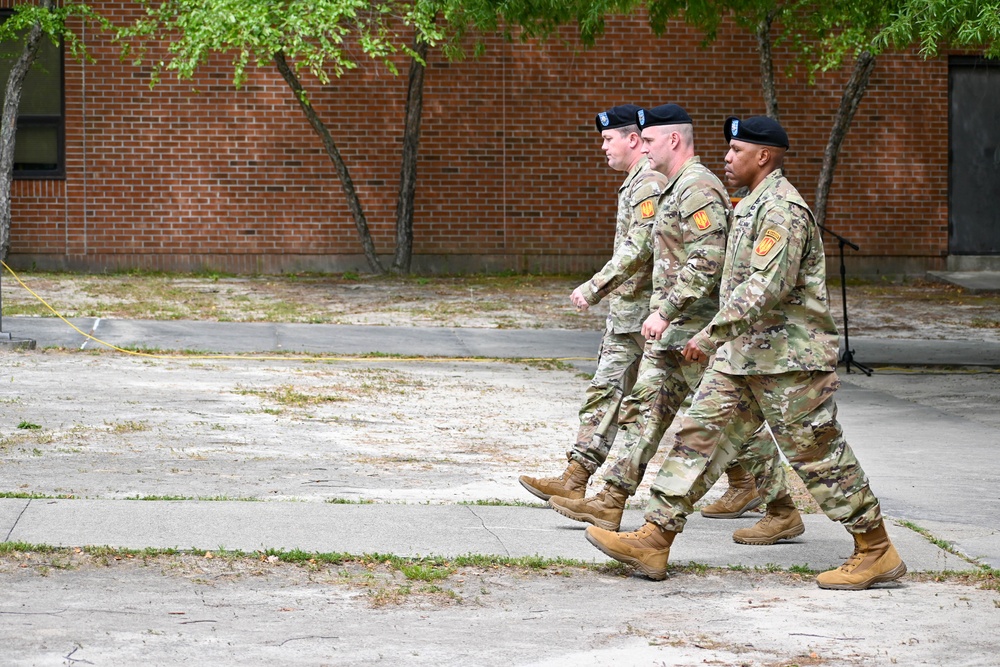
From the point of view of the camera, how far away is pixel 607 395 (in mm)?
7051

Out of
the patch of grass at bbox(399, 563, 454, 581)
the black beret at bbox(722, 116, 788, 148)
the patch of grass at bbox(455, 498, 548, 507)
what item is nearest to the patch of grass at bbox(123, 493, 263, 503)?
the patch of grass at bbox(455, 498, 548, 507)

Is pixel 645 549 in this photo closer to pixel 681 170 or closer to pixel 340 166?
pixel 681 170

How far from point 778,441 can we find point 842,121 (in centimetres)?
1542

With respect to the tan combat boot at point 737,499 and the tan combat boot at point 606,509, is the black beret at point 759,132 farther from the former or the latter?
the tan combat boot at point 737,499

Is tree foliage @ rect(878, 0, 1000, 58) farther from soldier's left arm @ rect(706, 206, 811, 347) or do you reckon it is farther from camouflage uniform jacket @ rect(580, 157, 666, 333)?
soldier's left arm @ rect(706, 206, 811, 347)

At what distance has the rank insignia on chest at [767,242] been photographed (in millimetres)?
5828

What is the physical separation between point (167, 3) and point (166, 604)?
50.9 feet

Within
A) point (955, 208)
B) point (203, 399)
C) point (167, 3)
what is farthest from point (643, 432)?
point (955, 208)

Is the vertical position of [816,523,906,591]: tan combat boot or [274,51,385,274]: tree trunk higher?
[274,51,385,274]: tree trunk

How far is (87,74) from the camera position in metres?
20.6

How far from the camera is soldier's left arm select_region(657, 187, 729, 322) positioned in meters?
6.43

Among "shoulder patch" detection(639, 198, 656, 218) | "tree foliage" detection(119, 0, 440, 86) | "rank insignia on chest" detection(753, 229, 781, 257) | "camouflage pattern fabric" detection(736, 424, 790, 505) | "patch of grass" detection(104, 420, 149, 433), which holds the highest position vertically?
"tree foliage" detection(119, 0, 440, 86)

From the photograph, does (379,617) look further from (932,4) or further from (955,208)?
(955,208)

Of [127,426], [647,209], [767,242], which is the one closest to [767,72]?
[127,426]
